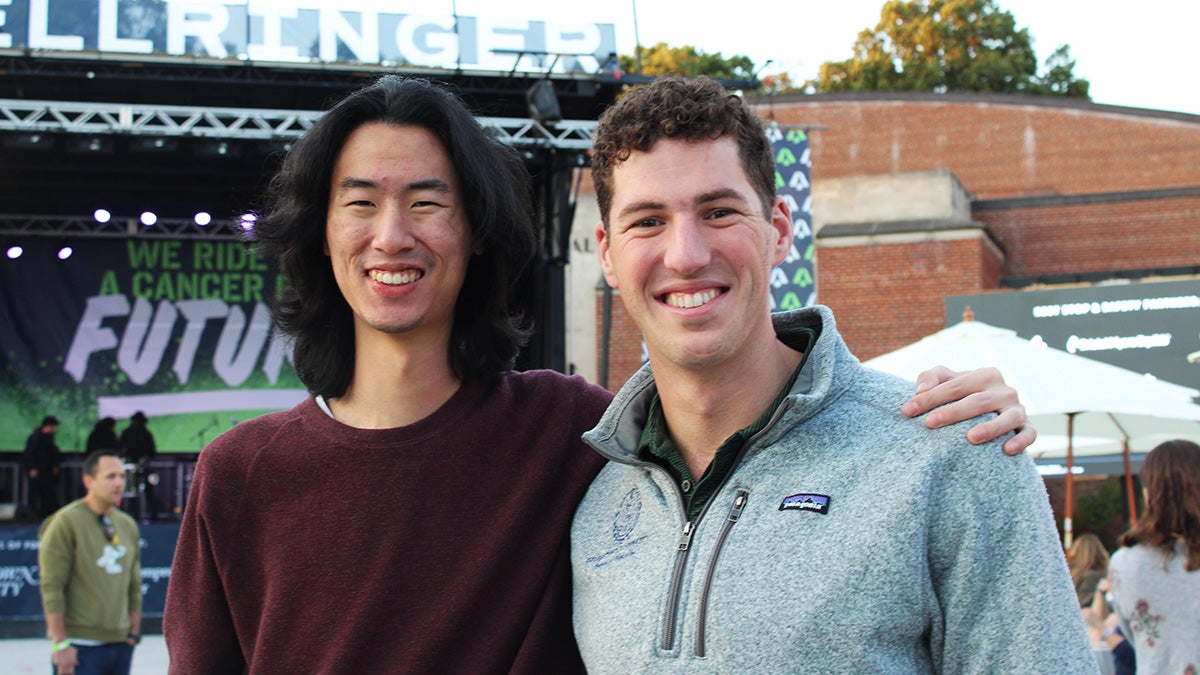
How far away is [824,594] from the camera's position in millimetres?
1691

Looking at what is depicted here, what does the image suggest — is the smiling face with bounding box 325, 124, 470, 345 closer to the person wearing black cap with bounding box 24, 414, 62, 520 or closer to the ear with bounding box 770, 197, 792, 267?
the ear with bounding box 770, 197, 792, 267

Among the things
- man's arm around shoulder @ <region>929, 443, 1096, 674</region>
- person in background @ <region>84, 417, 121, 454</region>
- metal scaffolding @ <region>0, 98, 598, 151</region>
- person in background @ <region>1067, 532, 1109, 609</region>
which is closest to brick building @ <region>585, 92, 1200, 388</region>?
metal scaffolding @ <region>0, 98, 598, 151</region>

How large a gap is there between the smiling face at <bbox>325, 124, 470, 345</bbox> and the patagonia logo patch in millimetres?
874

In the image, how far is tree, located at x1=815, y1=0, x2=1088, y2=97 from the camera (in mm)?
35500

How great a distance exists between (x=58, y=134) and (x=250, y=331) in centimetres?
452

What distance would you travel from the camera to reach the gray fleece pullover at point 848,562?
1637 millimetres

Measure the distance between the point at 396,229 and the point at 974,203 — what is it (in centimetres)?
2139

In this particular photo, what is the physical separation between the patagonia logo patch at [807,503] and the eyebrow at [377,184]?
39.1 inches

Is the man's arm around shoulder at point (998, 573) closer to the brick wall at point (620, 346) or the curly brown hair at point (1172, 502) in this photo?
the curly brown hair at point (1172, 502)

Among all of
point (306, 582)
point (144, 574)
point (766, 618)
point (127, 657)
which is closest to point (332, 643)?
point (306, 582)

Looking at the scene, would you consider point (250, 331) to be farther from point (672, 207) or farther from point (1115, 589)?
point (672, 207)

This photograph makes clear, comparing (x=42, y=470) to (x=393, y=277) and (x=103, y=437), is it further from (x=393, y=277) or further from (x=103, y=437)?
(x=393, y=277)

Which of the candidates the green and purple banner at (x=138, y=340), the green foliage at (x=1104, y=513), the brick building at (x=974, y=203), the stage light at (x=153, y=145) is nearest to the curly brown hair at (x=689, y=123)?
the stage light at (x=153, y=145)

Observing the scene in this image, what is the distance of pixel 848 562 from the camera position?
1.70 m
